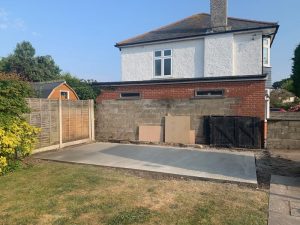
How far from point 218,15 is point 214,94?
22.9 ft

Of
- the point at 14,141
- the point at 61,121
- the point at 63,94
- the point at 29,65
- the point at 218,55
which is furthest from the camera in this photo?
the point at 29,65

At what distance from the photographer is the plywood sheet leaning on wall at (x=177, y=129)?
472 inches

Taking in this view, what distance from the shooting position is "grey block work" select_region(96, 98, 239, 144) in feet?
38.7

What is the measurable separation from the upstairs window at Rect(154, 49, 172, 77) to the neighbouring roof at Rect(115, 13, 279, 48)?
0.97m

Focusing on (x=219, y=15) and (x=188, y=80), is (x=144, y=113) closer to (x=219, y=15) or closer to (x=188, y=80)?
(x=188, y=80)

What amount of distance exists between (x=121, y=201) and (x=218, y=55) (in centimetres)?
1319

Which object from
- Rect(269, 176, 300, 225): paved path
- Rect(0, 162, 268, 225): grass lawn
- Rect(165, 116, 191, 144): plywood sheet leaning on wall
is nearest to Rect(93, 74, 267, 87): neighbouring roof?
Rect(165, 116, 191, 144): plywood sheet leaning on wall

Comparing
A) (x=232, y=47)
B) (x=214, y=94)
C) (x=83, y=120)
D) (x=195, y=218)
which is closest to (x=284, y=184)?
(x=195, y=218)

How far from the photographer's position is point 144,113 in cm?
1301

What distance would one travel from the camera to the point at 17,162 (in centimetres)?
749

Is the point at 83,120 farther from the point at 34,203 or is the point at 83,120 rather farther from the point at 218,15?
the point at 218,15

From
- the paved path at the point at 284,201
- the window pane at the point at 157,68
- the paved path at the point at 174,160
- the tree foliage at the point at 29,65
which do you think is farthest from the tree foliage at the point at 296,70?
the tree foliage at the point at 29,65

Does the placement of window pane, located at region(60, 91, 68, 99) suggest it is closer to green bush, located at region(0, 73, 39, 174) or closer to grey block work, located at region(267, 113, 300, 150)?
green bush, located at region(0, 73, 39, 174)

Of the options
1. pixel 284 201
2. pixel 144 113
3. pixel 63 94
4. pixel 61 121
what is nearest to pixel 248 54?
pixel 144 113
